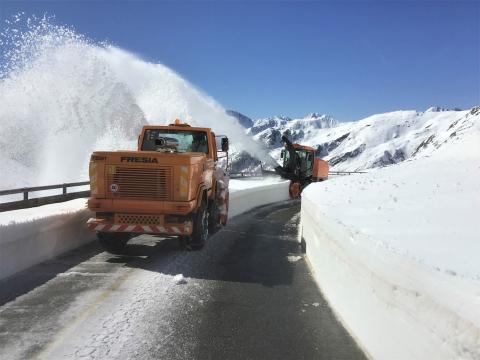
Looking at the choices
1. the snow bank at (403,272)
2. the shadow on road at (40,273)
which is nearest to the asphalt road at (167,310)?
the shadow on road at (40,273)

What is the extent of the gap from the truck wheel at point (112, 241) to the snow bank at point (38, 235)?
0.70m

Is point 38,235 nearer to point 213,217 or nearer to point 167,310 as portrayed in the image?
point 167,310

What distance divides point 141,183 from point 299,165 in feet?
76.2

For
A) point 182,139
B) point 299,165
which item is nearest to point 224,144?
point 182,139

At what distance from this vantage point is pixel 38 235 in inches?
304

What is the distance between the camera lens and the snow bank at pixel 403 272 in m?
2.91

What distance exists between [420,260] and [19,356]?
346 centimetres

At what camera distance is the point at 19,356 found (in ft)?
13.3

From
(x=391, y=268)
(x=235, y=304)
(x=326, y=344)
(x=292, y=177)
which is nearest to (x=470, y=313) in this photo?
(x=391, y=268)

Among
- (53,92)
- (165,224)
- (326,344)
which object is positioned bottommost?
(326,344)

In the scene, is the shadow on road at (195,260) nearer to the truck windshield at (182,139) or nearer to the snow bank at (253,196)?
the truck windshield at (182,139)

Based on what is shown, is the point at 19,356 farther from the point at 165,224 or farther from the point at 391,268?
the point at 165,224

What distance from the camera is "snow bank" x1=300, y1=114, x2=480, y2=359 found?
2.91 metres

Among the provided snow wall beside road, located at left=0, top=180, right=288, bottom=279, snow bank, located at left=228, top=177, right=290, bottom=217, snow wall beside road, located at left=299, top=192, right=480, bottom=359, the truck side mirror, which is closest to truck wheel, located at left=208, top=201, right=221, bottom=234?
the truck side mirror
